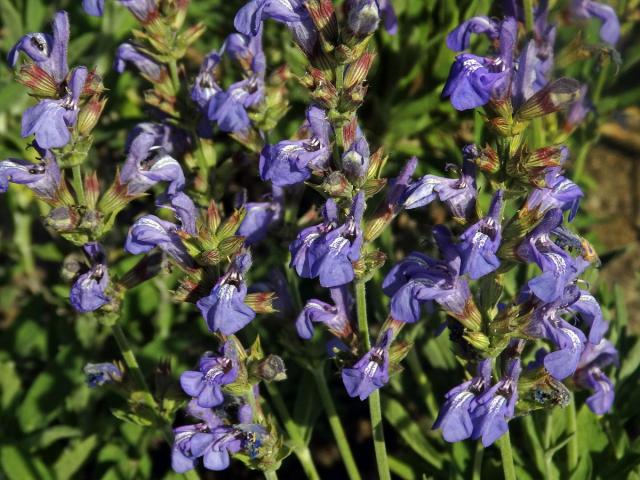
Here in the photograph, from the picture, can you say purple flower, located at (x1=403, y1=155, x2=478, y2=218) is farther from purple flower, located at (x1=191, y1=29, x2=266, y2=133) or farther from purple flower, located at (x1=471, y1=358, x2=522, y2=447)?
purple flower, located at (x1=191, y1=29, x2=266, y2=133)

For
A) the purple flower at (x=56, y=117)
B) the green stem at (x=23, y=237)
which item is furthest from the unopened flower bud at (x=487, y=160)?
the green stem at (x=23, y=237)

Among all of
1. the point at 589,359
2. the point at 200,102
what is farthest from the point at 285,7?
the point at 589,359

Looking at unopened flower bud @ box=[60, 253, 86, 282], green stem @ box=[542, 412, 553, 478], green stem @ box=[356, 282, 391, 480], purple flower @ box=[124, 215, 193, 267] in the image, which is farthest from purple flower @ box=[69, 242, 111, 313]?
green stem @ box=[542, 412, 553, 478]

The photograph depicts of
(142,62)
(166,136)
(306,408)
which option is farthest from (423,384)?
Result: (142,62)

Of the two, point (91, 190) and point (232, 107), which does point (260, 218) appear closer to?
point (232, 107)

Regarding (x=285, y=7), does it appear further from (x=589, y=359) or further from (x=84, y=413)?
(x=84, y=413)
